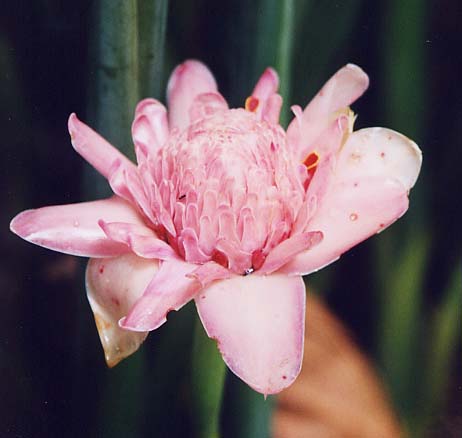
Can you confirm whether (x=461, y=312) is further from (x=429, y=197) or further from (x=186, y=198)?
(x=186, y=198)

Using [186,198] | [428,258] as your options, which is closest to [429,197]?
[428,258]

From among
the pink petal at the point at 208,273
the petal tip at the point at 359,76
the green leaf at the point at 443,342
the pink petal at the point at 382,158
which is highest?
the petal tip at the point at 359,76

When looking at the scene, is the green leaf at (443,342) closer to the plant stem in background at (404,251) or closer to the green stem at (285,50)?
the plant stem in background at (404,251)

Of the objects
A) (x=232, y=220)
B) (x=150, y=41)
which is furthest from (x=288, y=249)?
(x=150, y=41)

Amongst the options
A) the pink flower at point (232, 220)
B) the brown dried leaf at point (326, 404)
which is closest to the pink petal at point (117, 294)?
the pink flower at point (232, 220)

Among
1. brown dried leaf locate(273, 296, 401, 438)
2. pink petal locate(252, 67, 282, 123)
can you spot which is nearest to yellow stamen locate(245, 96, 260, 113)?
pink petal locate(252, 67, 282, 123)

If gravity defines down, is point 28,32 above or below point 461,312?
above

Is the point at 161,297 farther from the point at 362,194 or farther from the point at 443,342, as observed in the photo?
the point at 443,342
